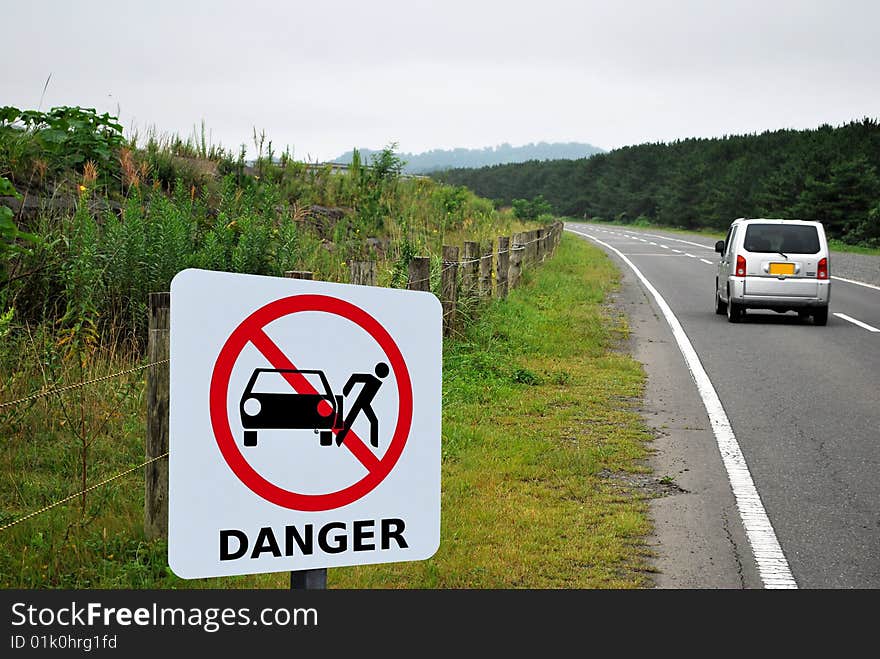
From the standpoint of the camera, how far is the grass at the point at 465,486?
16.4ft

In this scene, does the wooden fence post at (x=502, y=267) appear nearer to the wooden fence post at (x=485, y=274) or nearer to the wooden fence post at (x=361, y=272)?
the wooden fence post at (x=485, y=274)

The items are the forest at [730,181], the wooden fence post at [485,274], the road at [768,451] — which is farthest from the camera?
the forest at [730,181]

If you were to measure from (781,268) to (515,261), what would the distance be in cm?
518

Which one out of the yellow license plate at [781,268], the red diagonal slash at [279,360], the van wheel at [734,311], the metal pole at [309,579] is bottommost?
the van wheel at [734,311]

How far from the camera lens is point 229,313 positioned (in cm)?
203

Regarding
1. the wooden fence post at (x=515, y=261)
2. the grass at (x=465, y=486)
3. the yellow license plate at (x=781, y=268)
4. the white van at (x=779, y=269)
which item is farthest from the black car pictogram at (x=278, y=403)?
the wooden fence post at (x=515, y=261)

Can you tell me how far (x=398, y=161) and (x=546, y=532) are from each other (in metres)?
21.1

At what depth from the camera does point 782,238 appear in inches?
686

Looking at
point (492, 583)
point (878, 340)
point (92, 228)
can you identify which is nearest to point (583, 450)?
point (492, 583)

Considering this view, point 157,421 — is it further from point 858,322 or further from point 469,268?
point 858,322

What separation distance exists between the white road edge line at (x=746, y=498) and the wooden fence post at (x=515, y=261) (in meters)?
7.31

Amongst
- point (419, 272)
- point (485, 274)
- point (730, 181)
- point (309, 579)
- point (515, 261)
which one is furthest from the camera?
point (730, 181)

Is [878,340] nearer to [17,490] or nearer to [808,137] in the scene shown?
[17,490]

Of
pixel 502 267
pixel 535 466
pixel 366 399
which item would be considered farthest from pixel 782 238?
pixel 366 399
